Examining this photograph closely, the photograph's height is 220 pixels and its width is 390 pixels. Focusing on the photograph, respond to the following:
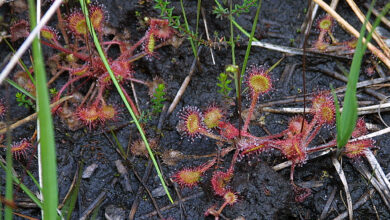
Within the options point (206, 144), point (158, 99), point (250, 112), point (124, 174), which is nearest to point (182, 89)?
point (158, 99)

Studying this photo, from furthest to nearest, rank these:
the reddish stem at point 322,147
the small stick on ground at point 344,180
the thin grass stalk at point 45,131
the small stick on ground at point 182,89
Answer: the small stick on ground at point 182,89, the reddish stem at point 322,147, the small stick on ground at point 344,180, the thin grass stalk at point 45,131

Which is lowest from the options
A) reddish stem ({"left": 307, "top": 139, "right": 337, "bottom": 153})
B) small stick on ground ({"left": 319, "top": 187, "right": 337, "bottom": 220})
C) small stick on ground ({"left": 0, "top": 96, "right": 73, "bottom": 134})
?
small stick on ground ({"left": 319, "top": 187, "right": 337, "bottom": 220})

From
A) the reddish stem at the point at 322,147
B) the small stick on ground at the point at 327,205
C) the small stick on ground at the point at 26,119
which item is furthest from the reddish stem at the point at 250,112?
the small stick on ground at the point at 26,119

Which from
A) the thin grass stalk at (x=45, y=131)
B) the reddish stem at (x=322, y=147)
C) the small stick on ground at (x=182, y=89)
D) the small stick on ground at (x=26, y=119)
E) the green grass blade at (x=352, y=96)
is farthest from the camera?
the small stick on ground at (x=182, y=89)

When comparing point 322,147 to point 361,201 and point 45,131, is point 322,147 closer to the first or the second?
point 361,201

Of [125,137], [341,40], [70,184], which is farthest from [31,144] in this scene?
[341,40]

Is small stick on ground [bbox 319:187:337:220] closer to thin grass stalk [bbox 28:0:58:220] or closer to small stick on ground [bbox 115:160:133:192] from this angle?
small stick on ground [bbox 115:160:133:192]

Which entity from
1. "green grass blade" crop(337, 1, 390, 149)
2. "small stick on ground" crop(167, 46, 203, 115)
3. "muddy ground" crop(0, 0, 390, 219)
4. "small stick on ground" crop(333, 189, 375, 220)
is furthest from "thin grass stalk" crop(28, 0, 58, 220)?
"small stick on ground" crop(333, 189, 375, 220)

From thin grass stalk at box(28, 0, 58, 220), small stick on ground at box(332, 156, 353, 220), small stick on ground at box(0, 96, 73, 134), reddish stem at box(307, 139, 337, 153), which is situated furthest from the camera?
small stick on ground at box(0, 96, 73, 134)

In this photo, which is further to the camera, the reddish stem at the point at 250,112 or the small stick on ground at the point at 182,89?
the small stick on ground at the point at 182,89

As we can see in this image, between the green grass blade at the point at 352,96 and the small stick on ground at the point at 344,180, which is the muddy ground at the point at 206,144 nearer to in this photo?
the small stick on ground at the point at 344,180
